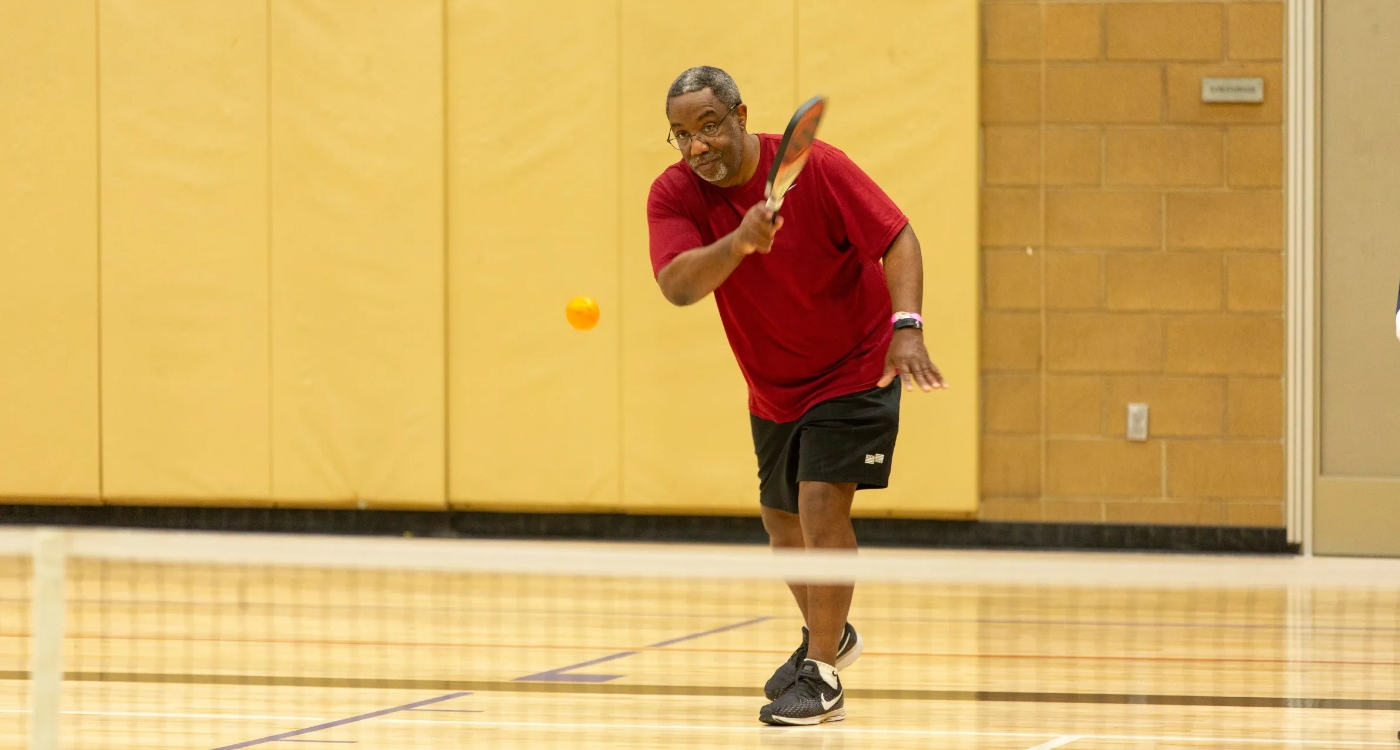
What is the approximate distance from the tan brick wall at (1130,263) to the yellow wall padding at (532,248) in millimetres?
2138

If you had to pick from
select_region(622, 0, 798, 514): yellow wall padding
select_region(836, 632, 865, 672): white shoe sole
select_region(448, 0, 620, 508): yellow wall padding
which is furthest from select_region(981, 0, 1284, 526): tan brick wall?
select_region(836, 632, 865, 672): white shoe sole

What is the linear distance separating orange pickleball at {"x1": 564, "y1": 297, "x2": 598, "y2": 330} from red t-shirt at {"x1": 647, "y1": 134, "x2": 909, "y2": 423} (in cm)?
422

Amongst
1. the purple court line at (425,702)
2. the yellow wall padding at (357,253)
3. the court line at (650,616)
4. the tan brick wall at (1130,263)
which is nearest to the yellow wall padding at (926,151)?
the tan brick wall at (1130,263)

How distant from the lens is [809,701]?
14.7ft

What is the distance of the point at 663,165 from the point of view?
9.12m

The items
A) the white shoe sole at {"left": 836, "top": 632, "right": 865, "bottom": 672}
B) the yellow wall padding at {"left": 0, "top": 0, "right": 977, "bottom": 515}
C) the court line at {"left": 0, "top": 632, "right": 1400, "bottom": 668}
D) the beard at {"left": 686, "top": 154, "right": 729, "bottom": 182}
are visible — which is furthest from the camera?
the yellow wall padding at {"left": 0, "top": 0, "right": 977, "bottom": 515}

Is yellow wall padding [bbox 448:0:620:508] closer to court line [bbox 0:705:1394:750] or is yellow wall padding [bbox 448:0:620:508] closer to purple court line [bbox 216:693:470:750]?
purple court line [bbox 216:693:470:750]

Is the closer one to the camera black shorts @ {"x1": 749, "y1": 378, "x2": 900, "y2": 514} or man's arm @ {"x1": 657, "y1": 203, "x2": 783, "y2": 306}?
man's arm @ {"x1": 657, "y1": 203, "x2": 783, "y2": 306}

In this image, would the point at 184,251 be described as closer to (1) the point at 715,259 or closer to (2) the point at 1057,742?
(1) the point at 715,259

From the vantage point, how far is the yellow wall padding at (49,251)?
9516mm

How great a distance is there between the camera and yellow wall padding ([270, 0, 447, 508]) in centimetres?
925

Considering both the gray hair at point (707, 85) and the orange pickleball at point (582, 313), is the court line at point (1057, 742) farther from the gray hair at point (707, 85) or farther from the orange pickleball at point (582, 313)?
the orange pickleball at point (582, 313)

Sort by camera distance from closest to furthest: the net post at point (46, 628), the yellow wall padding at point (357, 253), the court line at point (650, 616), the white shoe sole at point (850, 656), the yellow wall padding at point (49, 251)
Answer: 1. the net post at point (46, 628)
2. the white shoe sole at point (850, 656)
3. the court line at point (650, 616)
4. the yellow wall padding at point (357, 253)
5. the yellow wall padding at point (49, 251)

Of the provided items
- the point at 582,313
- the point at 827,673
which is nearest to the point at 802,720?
the point at 827,673
